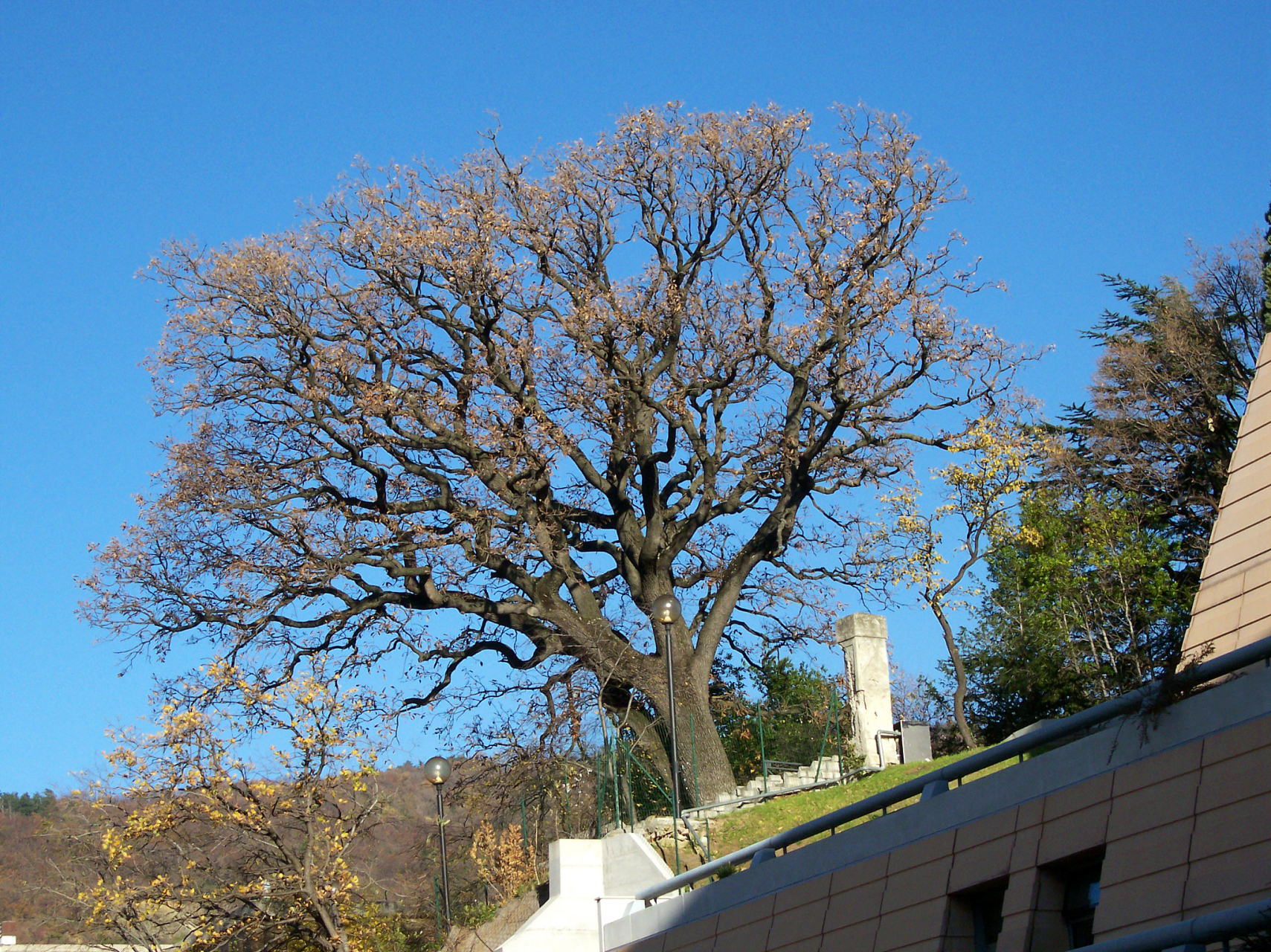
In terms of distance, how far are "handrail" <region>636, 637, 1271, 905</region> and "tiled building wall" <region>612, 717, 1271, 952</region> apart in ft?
1.55

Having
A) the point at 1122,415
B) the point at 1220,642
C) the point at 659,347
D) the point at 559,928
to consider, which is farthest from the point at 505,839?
the point at 1122,415

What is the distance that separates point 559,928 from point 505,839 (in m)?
3.99

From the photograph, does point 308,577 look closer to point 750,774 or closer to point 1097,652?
point 750,774

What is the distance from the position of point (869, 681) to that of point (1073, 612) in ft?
19.1

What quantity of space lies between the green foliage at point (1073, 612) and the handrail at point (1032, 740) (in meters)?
12.8

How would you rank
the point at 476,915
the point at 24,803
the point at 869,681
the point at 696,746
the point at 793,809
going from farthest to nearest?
the point at 24,803 → the point at 869,681 → the point at 696,746 → the point at 476,915 → the point at 793,809

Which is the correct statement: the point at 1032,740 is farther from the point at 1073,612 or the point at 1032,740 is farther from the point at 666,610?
the point at 1073,612

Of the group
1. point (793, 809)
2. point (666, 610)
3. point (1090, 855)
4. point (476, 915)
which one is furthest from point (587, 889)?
point (1090, 855)

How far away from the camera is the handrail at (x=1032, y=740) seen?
9648 mm

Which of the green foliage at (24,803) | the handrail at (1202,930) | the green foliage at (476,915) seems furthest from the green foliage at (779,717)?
the green foliage at (24,803)

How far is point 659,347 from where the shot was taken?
2556 centimetres

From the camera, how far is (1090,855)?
993 centimetres

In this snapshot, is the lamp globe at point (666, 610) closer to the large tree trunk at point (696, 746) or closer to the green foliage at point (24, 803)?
the large tree trunk at point (696, 746)

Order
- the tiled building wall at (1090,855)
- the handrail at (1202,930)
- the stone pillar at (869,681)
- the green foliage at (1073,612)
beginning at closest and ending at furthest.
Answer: the handrail at (1202,930), the tiled building wall at (1090,855), the stone pillar at (869,681), the green foliage at (1073,612)
